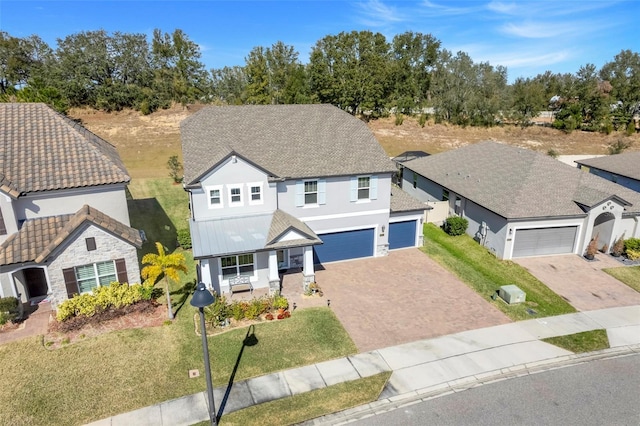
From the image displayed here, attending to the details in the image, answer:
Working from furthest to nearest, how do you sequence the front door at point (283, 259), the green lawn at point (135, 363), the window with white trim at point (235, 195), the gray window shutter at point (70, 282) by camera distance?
the front door at point (283, 259) < the window with white trim at point (235, 195) < the gray window shutter at point (70, 282) < the green lawn at point (135, 363)

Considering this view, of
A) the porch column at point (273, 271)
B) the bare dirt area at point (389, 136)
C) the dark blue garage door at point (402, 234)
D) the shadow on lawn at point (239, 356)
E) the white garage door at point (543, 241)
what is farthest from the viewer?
the bare dirt area at point (389, 136)

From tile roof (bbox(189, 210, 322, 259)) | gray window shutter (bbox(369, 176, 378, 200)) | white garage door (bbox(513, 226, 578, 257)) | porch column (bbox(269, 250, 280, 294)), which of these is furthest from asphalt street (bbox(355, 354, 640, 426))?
gray window shutter (bbox(369, 176, 378, 200))

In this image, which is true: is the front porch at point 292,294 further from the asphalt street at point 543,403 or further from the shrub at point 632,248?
the shrub at point 632,248

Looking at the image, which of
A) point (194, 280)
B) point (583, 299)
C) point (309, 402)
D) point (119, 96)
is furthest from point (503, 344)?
point (119, 96)

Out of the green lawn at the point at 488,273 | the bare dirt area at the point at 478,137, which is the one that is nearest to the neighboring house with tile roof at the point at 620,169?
the green lawn at the point at 488,273

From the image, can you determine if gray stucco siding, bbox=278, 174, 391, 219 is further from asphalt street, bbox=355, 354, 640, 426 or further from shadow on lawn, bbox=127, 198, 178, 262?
asphalt street, bbox=355, 354, 640, 426

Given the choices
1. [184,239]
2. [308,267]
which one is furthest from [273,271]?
[184,239]
